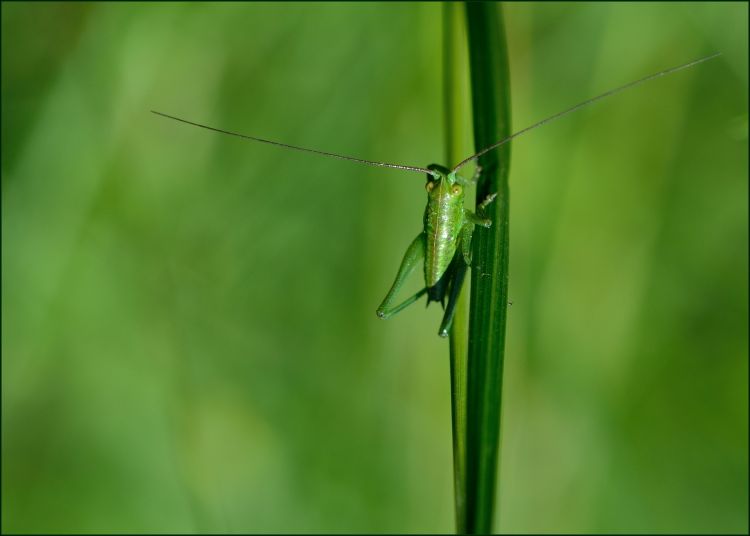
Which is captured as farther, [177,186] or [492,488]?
[177,186]

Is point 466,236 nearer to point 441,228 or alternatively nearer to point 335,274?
point 441,228

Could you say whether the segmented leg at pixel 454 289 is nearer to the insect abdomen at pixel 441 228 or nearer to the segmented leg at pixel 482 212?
the insect abdomen at pixel 441 228

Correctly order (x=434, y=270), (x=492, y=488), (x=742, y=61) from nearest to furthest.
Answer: (x=492, y=488), (x=434, y=270), (x=742, y=61)

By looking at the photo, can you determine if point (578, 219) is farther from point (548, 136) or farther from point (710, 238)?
point (710, 238)

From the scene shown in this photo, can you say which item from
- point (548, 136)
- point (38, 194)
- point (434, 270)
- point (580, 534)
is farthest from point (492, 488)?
point (38, 194)

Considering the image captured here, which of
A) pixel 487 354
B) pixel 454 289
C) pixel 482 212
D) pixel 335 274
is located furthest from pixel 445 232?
pixel 335 274

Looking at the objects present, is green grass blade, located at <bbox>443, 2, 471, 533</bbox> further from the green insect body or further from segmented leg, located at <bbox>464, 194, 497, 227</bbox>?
segmented leg, located at <bbox>464, 194, 497, 227</bbox>

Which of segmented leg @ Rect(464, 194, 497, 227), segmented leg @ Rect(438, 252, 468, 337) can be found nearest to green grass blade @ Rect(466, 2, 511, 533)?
segmented leg @ Rect(464, 194, 497, 227)

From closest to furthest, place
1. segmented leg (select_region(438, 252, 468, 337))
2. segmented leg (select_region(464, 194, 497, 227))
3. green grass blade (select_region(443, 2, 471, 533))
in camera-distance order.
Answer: green grass blade (select_region(443, 2, 471, 533))
segmented leg (select_region(464, 194, 497, 227))
segmented leg (select_region(438, 252, 468, 337))

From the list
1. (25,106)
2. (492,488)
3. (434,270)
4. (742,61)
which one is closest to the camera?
(492,488)
